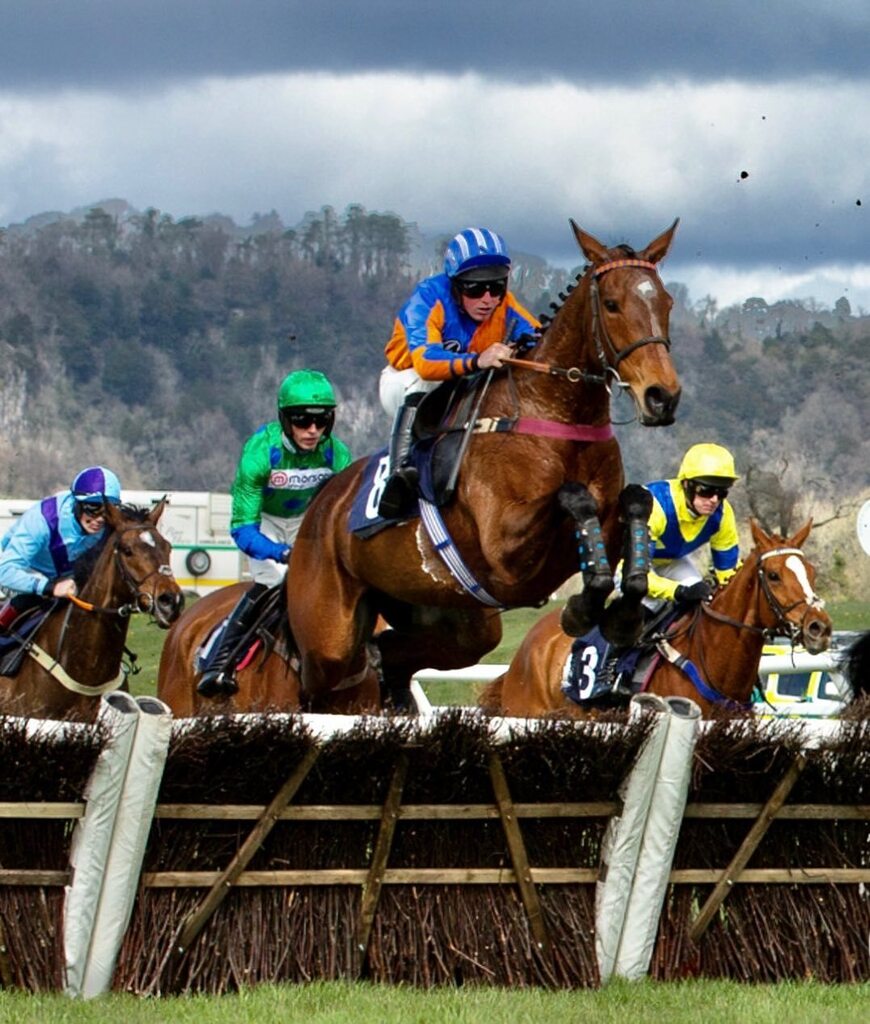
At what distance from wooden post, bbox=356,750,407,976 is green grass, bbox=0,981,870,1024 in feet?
0.61

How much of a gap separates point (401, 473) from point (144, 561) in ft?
6.76

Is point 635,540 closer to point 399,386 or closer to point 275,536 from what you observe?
point 399,386

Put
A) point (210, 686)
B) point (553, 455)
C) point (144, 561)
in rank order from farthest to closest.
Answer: point (144, 561) → point (210, 686) → point (553, 455)

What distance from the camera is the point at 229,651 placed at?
29.6 feet

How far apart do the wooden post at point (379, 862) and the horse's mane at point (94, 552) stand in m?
3.59

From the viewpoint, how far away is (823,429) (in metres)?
74.8

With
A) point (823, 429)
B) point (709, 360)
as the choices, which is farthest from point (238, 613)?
point (709, 360)

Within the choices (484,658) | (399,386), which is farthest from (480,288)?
(484,658)

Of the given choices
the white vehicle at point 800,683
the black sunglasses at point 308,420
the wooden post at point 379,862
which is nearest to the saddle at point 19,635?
the black sunglasses at point 308,420

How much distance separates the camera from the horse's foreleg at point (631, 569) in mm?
6895

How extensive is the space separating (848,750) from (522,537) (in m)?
1.38

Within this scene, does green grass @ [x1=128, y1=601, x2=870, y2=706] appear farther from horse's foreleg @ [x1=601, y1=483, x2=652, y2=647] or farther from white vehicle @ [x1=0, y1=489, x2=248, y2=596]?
horse's foreleg @ [x1=601, y1=483, x2=652, y2=647]

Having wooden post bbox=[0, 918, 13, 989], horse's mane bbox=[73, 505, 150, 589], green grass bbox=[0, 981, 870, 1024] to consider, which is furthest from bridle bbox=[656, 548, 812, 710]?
wooden post bbox=[0, 918, 13, 989]

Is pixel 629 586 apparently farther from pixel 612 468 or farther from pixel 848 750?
pixel 848 750
